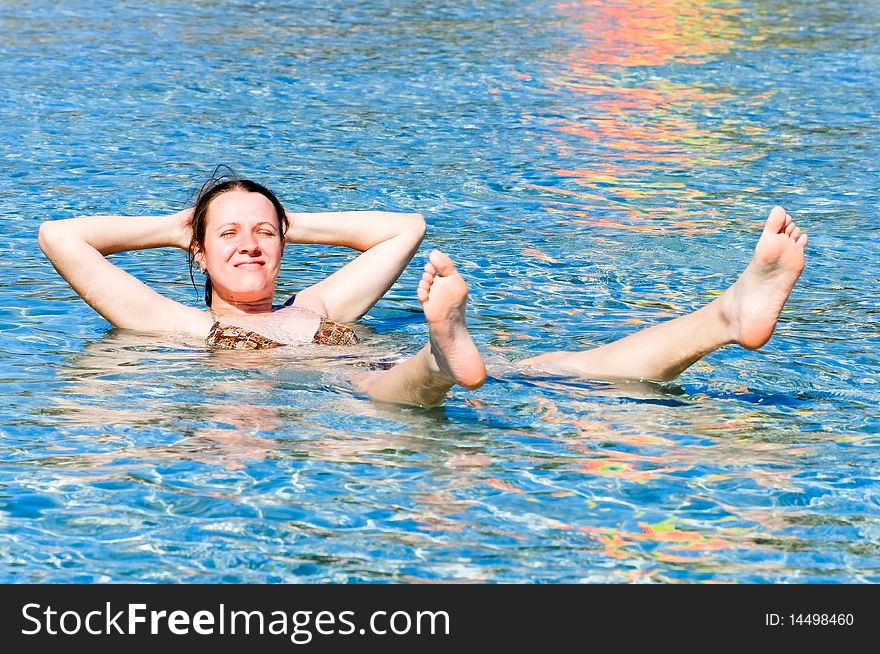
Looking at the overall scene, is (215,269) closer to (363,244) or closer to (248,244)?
(248,244)

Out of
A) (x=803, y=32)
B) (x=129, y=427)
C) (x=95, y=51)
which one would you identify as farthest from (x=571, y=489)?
(x=803, y=32)

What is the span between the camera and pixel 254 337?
213 inches

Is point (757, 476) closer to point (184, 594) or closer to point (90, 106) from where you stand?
point (184, 594)

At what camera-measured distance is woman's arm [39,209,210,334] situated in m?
5.45

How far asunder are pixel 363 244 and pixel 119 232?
1025 mm

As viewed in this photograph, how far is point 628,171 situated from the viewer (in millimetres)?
9414

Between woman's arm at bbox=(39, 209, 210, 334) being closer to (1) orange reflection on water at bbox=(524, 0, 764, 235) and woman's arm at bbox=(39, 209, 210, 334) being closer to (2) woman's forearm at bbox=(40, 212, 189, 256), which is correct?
(2) woman's forearm at bbox=(40, 212, 189, 256)

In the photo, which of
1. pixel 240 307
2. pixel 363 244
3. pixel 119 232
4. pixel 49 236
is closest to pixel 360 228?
pixel 363 244

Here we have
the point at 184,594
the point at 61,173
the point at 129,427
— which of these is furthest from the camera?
the point at 61,173

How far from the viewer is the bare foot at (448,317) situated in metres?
4.09

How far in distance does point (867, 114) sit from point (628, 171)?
2870 millimetres

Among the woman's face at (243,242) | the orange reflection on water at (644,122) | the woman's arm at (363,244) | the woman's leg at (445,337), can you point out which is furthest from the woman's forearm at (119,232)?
the orange reflection on water at (644,122)

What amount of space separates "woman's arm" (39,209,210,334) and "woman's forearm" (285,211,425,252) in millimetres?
560

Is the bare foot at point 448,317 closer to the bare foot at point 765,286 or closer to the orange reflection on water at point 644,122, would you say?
the bare foot at point 765,286
